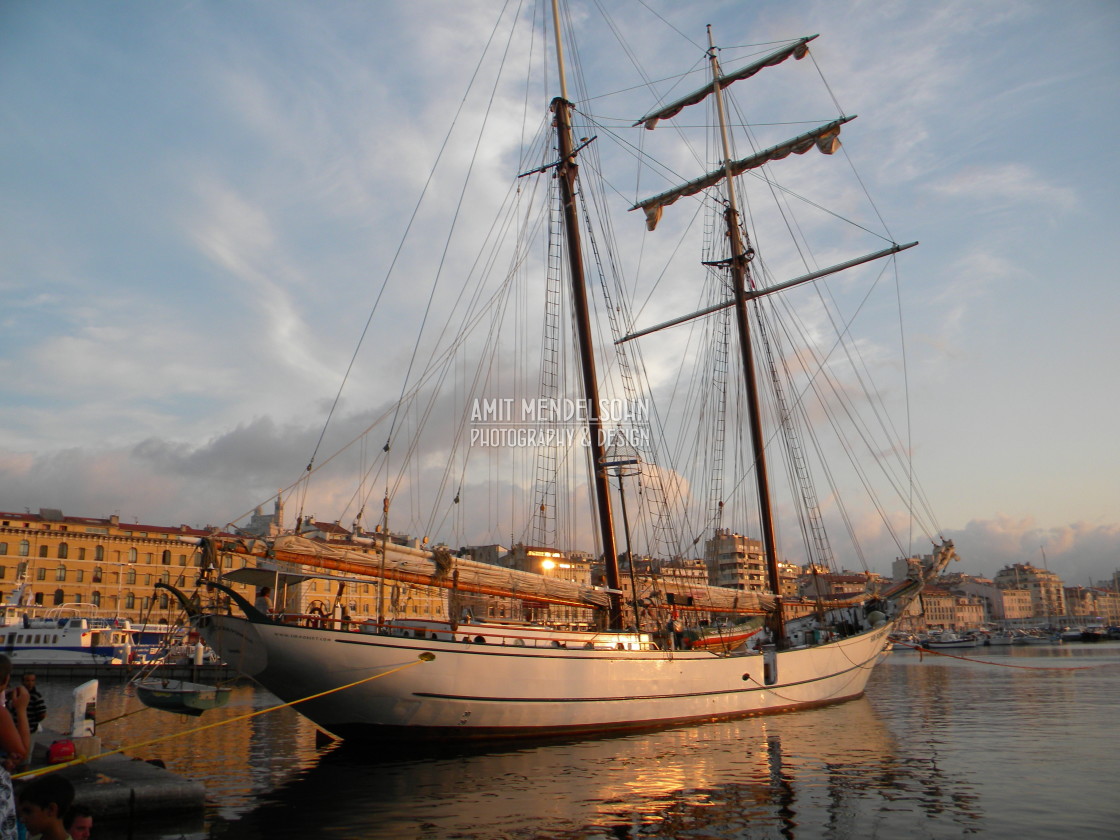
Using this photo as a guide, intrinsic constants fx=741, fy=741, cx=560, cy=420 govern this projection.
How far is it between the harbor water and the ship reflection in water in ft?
0.16

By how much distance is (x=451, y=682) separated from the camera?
17.1 metres

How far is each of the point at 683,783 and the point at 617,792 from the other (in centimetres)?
159

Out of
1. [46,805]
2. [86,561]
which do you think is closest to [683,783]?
[46,805]

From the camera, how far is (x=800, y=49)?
125 ft

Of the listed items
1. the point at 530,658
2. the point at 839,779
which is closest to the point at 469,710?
the point at 530,658

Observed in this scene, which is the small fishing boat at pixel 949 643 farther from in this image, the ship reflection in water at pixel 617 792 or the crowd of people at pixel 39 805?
the crowd of people at pixel 39 805

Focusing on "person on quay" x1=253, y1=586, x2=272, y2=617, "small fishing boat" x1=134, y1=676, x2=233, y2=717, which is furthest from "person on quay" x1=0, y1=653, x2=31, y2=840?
"small fishing boat" x1=134, y1=676, x2=233, y2=717

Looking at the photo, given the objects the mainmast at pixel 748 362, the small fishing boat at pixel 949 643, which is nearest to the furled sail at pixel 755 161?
the mainmast at pixel 748 362

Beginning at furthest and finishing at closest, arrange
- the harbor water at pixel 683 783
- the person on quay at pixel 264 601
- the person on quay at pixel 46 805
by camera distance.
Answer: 1. the person on quay at pixel 264 601
2. the harbor water at pixel 683 783
3. the person on quay at pixel 46 805

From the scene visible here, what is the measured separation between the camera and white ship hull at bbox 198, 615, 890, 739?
651 inches

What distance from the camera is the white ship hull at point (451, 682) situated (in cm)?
1655

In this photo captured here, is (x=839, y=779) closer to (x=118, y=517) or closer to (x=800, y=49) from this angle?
(x=800, y=49)

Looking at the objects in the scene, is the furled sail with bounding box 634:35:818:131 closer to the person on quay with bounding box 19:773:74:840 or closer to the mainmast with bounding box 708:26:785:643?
the mainmast with bounding box 708:26:785:643

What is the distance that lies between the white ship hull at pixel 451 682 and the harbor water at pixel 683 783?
2.16ft
